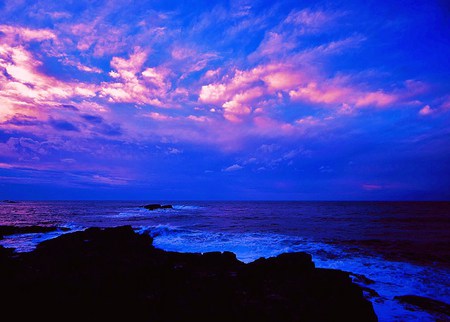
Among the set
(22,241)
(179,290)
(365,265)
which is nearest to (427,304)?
(365,265)

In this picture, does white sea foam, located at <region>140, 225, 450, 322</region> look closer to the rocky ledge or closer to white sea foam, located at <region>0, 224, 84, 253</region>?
the rocky ledge

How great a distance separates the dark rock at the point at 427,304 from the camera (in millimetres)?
9555

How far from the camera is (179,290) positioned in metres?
9.05

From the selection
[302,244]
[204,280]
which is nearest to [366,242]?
[302,244]

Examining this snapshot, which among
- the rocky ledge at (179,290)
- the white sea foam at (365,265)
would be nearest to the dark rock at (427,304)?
the white sea foam at (365,265)

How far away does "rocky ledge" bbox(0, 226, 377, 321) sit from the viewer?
7.48 m

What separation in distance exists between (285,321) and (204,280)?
12.3ft

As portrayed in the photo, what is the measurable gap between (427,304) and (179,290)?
377 inches

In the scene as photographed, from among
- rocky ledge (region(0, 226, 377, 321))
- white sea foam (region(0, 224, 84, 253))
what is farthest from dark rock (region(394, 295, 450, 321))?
white sea foam (region(0, 224, 84, 253))

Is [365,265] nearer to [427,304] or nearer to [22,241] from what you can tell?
[427,304]

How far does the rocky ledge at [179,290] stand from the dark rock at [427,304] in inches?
107

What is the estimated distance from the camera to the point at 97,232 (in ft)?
77.3

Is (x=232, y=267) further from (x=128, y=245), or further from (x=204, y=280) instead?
(x=128, y=245)

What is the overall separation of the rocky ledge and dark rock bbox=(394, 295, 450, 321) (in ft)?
8.92
